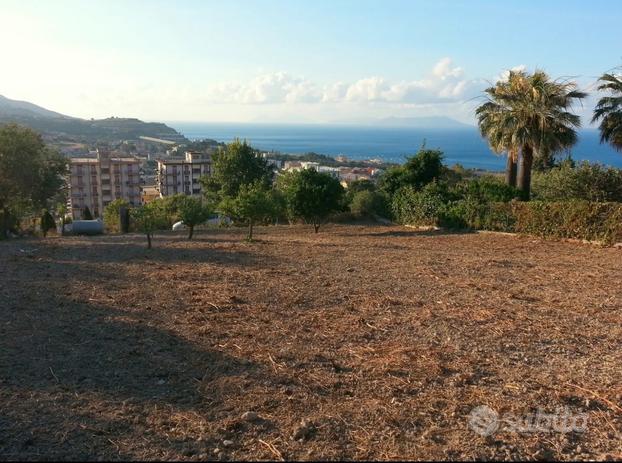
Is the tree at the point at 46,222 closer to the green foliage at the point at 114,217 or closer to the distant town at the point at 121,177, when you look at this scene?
the green foliage at the point at 114,217

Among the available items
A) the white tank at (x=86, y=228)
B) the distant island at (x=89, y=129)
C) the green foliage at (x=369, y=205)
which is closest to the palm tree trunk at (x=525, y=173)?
the green foliage at (x=369, y=205)

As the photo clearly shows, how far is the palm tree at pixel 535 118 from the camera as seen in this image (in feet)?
59.9

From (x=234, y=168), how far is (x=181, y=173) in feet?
226

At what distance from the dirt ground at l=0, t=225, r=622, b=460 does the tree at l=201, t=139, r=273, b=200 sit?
2526cm

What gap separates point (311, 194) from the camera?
61.7 feet

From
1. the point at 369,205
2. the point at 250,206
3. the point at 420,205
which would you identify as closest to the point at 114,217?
the point at 250,206

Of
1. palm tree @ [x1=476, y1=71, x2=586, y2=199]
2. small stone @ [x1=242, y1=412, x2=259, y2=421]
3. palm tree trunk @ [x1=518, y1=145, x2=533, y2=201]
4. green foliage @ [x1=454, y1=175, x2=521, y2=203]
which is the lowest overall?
small stone @ [x1=242, y1=412, x2=259, y2=421]

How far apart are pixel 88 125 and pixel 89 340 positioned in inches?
6489

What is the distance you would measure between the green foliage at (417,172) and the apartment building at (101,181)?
2829 inches

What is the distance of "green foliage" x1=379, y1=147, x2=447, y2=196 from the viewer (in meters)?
23.8

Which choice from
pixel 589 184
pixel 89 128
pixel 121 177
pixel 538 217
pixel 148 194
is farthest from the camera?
pixel 89 128

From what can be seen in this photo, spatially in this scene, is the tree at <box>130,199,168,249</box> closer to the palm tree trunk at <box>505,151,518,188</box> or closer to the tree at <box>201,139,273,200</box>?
the palm tree trunk at <box>505,151,518,188</box>

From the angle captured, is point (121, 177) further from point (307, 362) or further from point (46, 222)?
point (307, 362)

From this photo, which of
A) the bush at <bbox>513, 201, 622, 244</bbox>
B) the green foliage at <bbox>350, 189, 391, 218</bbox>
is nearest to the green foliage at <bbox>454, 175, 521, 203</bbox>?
the bush at <bbox>513, 201, 622, 244</bbox>
